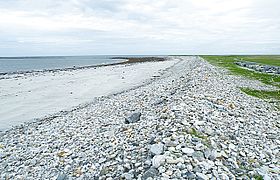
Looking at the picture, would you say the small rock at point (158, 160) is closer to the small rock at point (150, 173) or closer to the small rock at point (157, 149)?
the small rock at point (150, 173)

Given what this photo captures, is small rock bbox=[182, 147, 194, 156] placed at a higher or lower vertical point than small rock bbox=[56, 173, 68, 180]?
higher

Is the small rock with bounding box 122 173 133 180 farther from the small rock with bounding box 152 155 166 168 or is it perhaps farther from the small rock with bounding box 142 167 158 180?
the small rock with bounding box 152 155 166 168

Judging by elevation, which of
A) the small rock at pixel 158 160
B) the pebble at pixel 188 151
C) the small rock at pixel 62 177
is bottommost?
the small rock at pixel 62 177

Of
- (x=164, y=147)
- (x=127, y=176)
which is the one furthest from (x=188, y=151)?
(x=127, y=176)

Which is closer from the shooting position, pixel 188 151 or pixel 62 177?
pixel 188 151

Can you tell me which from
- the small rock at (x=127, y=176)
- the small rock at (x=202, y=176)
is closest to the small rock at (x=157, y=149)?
the small rock at (x=127, y=176)

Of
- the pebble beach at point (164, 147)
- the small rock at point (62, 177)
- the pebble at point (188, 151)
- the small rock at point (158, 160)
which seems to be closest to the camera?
the small rock at point (158, 160)

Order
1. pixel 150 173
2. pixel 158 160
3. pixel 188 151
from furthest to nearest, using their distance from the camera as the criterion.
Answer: pixel 188 151 → pixel 158 160 → pixel 150 173

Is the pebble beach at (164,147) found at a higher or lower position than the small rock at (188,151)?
lower

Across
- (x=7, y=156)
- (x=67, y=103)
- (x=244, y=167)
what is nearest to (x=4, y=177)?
(x=7, y=156)

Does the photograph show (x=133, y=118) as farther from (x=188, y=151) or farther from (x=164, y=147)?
(x=188, y=151)

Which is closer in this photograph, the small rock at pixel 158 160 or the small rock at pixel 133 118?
the small rock at pixel 158 160

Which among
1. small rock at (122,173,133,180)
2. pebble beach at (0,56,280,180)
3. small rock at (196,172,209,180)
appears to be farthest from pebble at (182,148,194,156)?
small rock at (122,173,133,180)

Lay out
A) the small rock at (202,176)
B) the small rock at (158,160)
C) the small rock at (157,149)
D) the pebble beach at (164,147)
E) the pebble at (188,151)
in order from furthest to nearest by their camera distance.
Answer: the small rock at (157,149), the pebble at (188,151), the pebble beach at (164,147), the small rock at (158,160), the small rock at (202,176)
